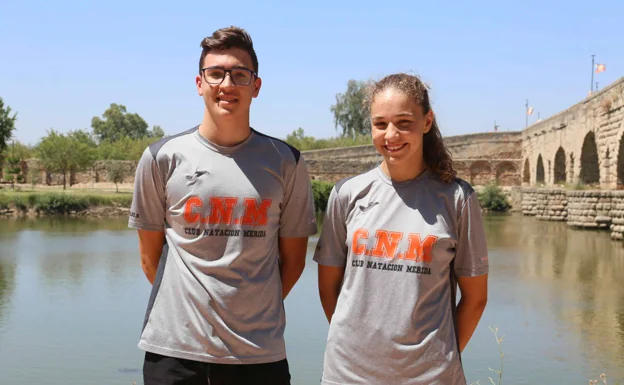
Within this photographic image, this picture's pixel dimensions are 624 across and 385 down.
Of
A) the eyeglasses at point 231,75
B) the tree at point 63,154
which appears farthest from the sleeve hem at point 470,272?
the tree at point 63,154

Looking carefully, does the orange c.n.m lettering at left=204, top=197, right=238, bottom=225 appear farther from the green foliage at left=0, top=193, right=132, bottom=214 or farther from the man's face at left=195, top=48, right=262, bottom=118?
the green foliage at left=0, top=193, right=132, bottom=214

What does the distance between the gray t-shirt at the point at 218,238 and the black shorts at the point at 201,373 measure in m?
0.03

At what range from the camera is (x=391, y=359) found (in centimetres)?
255

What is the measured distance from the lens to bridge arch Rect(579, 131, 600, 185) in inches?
991

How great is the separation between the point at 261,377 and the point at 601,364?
A: 17.5 ft

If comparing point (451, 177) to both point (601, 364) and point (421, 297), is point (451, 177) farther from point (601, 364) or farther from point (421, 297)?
point (601, 364)

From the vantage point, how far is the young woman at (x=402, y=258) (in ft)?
8.41

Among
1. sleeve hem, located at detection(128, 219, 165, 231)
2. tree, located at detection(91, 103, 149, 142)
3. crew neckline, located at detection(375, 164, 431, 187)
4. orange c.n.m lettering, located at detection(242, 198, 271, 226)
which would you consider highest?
tree, located at detection(91, 103, 149, 142)

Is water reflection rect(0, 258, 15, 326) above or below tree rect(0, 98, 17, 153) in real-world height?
below

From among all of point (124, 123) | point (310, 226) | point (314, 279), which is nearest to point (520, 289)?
point (314, 279)

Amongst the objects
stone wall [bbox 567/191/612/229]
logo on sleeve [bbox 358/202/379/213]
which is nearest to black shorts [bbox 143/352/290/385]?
logo on sleeve [bbox 358/202/379/213]

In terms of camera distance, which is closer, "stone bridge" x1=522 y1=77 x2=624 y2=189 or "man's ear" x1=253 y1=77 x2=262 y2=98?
"man's ear" x1=253 y1=77 x2=262 y2=98

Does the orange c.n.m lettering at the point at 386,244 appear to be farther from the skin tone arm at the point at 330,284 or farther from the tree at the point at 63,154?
the tree at the point at 63,154

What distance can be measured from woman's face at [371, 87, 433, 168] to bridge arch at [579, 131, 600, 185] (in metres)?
23.6
